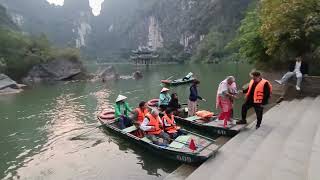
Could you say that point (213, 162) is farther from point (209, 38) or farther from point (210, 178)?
point (209, 38)

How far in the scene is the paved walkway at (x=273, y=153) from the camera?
342 inches

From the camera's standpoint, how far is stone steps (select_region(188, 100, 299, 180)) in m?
9.66

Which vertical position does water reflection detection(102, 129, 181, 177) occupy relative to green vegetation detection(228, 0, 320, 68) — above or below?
below

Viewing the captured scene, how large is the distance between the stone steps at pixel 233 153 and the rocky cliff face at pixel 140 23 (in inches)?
3970

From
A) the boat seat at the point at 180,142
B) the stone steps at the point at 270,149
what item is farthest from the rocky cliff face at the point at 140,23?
the boat seat at the point at 180,142

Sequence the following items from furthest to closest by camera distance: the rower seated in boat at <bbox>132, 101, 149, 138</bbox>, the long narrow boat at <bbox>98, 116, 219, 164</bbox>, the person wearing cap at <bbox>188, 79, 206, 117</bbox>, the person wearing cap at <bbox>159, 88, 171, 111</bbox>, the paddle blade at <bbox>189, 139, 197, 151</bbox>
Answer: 1. the person wearing cap at <bbox>159, 88, 171, 111</bbox>
2. the person wearing cap at <bbox>188, 79, 206, 117</bbox>
3. the rower seated in boat at <bbox>132, 101, 149, 138</bbox>
4. the paddle blade at <bbox>189, 139, 197, 151</bbox>
5. the long narrow boat at <bbox>98, 116, 219, 164</bbox>

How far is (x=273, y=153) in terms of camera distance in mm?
10242

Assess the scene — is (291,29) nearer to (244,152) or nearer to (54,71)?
(244,152)

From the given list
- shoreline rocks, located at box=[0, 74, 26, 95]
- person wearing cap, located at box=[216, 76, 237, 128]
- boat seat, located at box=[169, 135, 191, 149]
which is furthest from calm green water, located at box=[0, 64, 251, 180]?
shoreline rocks, located at box=[0, 74, 26, 95]

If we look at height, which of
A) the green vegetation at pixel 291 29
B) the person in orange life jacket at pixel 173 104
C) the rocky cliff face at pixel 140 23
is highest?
the rocky cliff face at pixel 140 23

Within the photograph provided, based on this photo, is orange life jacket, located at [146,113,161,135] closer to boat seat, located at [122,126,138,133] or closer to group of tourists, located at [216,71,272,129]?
boat seat, located at [122,126,138,133]

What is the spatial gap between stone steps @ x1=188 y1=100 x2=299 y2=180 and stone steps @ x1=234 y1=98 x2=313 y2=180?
280 mm

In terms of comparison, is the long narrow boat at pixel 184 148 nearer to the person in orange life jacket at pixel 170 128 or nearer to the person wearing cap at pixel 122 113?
the person in orange life jacket at pixel 170 128

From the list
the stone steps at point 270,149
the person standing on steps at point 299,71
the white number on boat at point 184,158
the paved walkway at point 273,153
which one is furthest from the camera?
the person standing on steps at point 299,71
